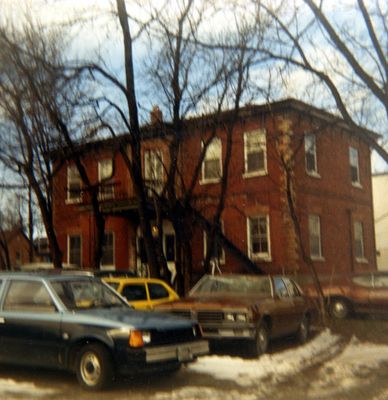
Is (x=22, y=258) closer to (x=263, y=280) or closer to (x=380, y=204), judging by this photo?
(x=380, y=204)

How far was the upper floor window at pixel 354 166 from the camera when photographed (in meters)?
27.3

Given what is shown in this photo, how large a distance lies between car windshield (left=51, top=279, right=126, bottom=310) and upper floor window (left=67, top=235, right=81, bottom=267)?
2024 cm

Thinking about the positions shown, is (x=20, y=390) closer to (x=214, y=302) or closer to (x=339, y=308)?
(x=214, y=302)

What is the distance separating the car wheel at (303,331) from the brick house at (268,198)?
722 cm

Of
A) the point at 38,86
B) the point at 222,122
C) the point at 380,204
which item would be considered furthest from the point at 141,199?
the point at 380,204

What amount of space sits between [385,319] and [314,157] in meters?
8.91

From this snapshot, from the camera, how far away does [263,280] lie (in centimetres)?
1257

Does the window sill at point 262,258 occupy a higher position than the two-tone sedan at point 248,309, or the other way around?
the window sill at point 262,258

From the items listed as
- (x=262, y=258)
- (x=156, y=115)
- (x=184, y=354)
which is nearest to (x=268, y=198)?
(x=262, y=258)

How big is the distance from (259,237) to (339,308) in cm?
630

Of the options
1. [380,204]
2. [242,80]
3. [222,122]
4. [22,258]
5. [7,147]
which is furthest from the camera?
→ [22,258]

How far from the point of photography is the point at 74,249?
2964 cm

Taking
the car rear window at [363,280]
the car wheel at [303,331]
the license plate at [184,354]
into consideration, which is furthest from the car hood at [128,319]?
the car rear window at [363,280]

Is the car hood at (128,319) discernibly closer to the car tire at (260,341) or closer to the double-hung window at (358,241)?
the car tire at (260,341)
